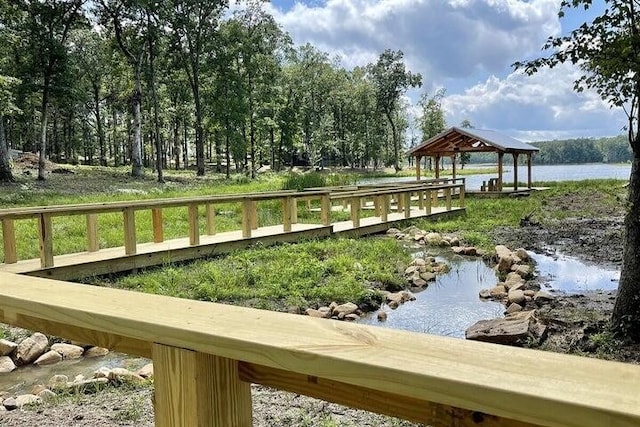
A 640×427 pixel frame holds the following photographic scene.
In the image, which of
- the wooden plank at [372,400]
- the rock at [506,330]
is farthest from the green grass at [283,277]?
the wooden plank at [372,400]

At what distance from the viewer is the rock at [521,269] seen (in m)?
7.92

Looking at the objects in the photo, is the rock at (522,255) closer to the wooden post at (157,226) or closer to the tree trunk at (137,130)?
the wooden post at (157,226)

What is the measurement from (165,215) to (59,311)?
37.1 ft

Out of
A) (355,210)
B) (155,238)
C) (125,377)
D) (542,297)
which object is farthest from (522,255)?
(125,377)

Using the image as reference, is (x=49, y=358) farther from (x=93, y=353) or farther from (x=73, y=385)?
(x=73, y=385)

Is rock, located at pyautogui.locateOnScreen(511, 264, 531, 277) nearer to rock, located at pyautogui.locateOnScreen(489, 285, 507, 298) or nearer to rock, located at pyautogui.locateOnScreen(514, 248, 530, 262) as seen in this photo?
rock, located at pyautogui.locateOnScreen(514, 248, 530, 262)

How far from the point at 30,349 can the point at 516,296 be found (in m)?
5.13

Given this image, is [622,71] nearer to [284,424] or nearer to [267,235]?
[284,424]

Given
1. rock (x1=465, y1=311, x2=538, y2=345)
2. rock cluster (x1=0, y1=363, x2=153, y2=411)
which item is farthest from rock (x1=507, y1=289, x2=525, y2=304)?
rock cluster (x1=0, y1=363, x2=153, y2=411)

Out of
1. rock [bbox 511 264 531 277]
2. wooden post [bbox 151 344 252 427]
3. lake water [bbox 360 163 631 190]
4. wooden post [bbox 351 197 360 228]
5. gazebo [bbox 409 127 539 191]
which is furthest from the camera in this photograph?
lake water [bbox 360 163 631 190]

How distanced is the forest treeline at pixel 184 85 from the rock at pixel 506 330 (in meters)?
14.2

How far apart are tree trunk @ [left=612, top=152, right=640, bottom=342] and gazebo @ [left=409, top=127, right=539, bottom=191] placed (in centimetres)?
1758

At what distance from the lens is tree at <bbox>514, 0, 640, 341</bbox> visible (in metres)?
4.55

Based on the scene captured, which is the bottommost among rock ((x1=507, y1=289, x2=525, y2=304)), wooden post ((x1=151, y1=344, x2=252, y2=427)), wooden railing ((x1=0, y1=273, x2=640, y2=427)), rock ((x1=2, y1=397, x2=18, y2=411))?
rock ((x1=507, y1=289, x2=525, y2=304))
